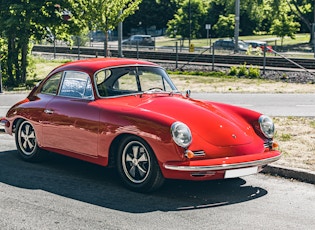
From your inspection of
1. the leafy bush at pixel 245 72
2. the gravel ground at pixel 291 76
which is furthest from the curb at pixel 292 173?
the leafy bush at pixel 245 72

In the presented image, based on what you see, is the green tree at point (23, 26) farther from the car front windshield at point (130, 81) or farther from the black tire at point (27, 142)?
the car front windshield at point (130, 81)

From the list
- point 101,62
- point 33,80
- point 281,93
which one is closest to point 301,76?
point 281,93

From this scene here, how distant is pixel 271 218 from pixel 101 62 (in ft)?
11.2

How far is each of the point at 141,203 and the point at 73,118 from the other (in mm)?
1743

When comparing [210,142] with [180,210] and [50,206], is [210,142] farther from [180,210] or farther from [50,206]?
[50,206]

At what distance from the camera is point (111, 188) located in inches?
281

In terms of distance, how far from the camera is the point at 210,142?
6.73 metres

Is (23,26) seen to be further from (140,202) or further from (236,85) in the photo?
(140,202)

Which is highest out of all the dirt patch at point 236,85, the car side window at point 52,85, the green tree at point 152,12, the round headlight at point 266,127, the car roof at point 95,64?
the green tree at point 152,12

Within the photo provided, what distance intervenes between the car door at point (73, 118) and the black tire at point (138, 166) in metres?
0.52

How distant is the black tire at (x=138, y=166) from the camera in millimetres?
6711

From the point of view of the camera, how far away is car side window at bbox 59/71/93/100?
25.5 feet

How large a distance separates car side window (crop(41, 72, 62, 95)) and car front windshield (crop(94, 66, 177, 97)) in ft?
2.73

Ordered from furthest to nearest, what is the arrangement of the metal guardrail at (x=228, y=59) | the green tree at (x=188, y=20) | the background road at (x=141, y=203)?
the green tree at (x=188, y=20), the metal guardrail at (x=228, y=59), the background road at (x=141, y=203)
